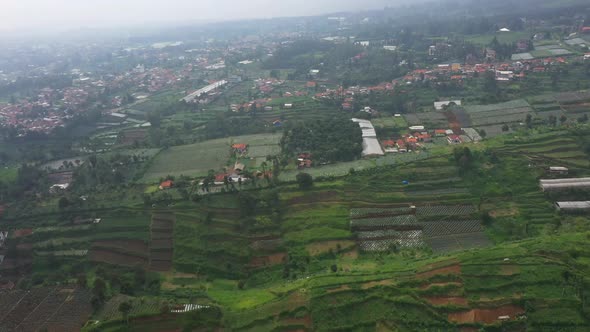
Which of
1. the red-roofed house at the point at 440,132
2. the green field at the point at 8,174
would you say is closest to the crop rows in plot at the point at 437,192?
the red-roofed house at the point at 440,132

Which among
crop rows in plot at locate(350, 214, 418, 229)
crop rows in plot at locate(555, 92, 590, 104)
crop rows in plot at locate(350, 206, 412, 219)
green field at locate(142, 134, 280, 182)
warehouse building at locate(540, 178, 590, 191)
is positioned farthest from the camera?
crop rows in plot at locate(555, 92, 590, 104)

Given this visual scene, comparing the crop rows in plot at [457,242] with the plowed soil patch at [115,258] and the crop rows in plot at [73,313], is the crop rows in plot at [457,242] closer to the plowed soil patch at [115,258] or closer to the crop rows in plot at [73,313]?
the plowed soil patch at [115,258]

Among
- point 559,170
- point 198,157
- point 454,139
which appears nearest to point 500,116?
point 454,139

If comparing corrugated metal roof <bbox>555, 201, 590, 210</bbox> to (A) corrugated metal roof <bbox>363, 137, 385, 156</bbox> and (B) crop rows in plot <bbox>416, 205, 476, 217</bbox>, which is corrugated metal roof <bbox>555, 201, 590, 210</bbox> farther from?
(A) corrugated metal roof <bbox>363, 137, 385, 156</bbox>

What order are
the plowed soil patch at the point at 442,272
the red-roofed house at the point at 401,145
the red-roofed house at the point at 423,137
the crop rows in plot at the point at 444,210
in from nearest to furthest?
1. the plowed soil patch at the point at 442,272
2. the crop rows in plot at the point at 444,210
3. the red-roofed house at the point at 401,145
4. the red-roofed house at the point at 423,137

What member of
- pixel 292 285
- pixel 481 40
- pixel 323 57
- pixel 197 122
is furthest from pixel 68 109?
pixel 481 40

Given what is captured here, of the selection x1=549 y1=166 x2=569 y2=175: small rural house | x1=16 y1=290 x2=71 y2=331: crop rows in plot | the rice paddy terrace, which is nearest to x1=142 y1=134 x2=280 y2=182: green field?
the rice paddy terrace

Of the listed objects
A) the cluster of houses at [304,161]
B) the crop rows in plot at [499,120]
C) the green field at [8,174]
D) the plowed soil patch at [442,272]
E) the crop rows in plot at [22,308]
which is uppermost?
the crop rows in plot at [499,120]
